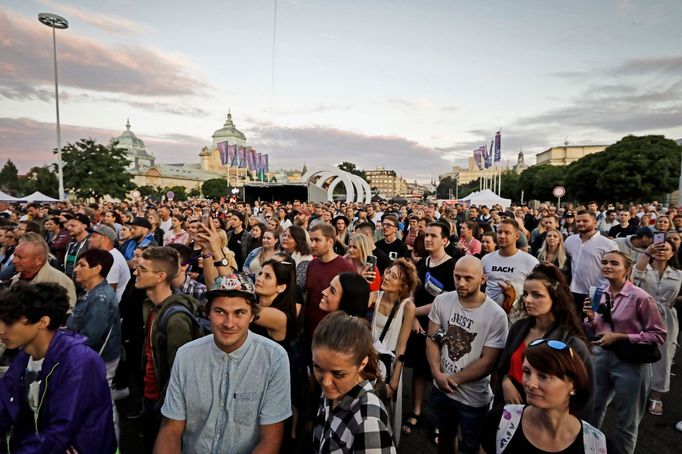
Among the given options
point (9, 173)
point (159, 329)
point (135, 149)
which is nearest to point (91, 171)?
point (159, 329)

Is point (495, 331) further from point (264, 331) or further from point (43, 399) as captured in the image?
point (43, 399)

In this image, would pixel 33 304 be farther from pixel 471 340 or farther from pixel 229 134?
pixel 229 134

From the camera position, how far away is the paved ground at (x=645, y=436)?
3508 mm

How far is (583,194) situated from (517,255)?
45344mm

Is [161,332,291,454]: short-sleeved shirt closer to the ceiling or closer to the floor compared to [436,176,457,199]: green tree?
closer to the floor

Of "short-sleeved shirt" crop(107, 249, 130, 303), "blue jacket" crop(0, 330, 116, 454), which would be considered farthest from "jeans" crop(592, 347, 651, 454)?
"short-sleeved shirt" crop(107, 249, 130, 303)

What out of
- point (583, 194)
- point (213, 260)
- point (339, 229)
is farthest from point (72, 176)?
point (583, 194)

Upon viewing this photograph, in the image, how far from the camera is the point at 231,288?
80.0 inches

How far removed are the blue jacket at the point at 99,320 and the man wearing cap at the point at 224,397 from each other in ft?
5.99

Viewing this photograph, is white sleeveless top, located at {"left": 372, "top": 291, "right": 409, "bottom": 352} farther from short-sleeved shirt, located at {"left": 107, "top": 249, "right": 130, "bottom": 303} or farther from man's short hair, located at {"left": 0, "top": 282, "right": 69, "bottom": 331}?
short-sleeved shirt, located at {"left": 107, "top": 249, "right": 130, "bottom": 303}

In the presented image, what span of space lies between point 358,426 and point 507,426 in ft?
2.42

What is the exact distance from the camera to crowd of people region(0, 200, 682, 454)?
1.76 metres

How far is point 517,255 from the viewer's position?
4.33 metres

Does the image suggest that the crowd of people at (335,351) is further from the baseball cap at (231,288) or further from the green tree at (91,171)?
the green tree at (91,171)
